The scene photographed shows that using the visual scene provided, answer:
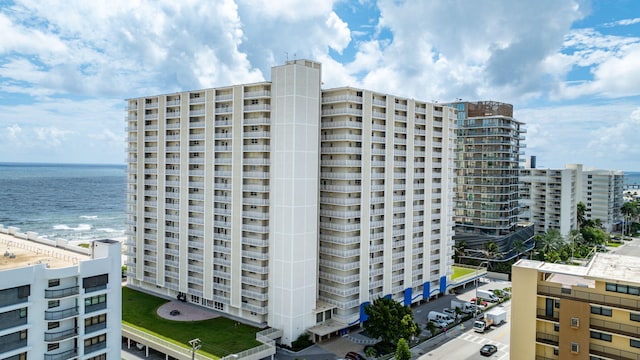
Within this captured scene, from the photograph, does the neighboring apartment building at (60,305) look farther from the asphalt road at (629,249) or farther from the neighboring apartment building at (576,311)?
the asphalt road at (629,249)

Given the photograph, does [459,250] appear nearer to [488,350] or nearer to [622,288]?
[488,350]

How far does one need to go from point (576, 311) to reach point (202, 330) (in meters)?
41.1

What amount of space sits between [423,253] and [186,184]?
37749 millimetres

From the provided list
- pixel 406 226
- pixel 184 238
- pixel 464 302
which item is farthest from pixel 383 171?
pixel 184 238

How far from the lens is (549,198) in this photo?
415 feet

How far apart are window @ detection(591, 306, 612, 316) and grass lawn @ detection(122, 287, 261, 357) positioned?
34179 millimetres

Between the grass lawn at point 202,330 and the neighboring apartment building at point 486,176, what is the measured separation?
198ft

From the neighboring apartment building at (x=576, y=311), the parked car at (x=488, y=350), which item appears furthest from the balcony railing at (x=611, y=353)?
the parked car at (x=488, y=350)

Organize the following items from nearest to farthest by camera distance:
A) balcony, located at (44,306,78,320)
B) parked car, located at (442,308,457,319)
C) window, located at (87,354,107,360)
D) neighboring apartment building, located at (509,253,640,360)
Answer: neighboring apartment building, located at (509,253,640,360)
balcony, located at (44,306,78,320)
window, located at (87,354,107,360)
parked car, located at (442,308,457,319)

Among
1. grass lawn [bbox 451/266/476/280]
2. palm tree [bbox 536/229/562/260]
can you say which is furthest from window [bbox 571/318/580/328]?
palm tree [bbox 536/229/562/260]

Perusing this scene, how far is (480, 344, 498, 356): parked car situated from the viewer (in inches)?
2141

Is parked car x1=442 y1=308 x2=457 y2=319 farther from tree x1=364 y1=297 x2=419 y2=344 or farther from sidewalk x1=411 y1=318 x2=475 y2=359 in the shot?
tree x1=364 y1=297 x2=419 y2=344

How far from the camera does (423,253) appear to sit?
72.4 metres

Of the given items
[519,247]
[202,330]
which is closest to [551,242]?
[519,247]
